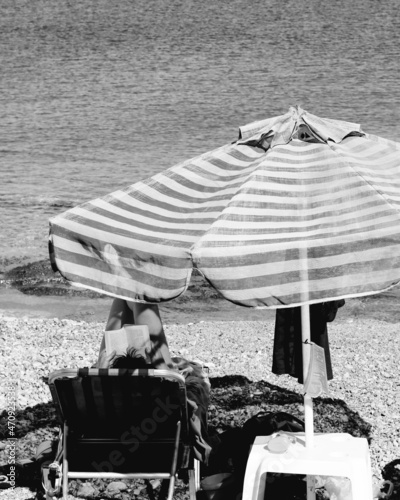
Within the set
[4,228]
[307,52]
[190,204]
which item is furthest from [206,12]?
[190,204]

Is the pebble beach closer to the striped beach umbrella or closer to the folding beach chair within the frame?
the folding beach chair

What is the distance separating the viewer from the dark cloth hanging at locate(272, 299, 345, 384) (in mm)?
5191

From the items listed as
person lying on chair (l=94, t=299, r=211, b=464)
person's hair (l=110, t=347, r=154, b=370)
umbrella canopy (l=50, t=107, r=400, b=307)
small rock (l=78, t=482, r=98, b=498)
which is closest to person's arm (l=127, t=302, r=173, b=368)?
person lying on chair (l=94, t=299, r=211, b=464)

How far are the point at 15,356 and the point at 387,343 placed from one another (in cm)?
308

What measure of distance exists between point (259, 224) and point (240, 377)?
2860mm

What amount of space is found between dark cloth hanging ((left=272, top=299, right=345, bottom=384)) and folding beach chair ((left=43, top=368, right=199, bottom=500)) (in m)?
0.92

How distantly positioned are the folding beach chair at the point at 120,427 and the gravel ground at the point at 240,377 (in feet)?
1.26

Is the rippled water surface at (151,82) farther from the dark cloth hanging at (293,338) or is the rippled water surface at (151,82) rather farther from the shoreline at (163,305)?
the dark cloth hanging at (293,338)

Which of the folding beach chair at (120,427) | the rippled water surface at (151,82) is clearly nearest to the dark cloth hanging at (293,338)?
the folding beach chair at (120,427)

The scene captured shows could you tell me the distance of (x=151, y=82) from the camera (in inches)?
1102

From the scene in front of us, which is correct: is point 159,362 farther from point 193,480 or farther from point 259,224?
point 259,224

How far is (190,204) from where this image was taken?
14.0 ft

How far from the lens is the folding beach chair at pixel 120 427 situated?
14.6 feet

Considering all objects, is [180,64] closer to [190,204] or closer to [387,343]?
[387,343]
